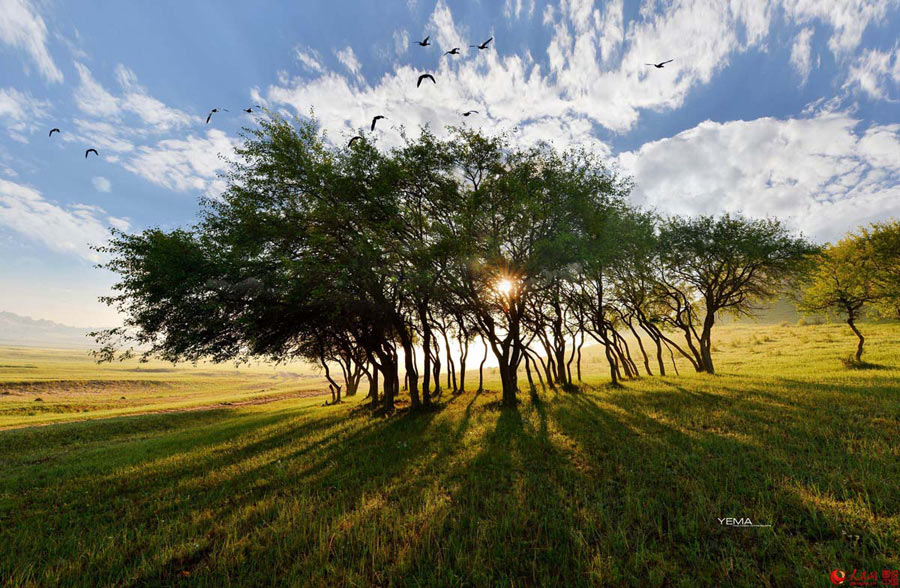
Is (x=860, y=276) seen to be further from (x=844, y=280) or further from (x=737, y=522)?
(x=737, y=522)

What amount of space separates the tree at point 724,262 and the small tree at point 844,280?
176cm

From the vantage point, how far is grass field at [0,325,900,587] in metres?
4.71

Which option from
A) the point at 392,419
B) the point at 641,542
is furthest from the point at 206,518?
the point at 392,419

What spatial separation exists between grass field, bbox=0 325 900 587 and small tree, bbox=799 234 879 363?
15863 millimetres

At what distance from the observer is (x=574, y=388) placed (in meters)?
25.5

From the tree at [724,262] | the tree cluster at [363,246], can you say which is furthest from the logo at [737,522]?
the tree at [724,262]

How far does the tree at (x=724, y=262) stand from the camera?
2502cm

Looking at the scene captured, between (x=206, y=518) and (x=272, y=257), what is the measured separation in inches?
497

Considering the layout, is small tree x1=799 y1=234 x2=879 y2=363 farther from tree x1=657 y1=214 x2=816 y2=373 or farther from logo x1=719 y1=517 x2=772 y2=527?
logo x1=719 y1=517 x2=772 y2=527

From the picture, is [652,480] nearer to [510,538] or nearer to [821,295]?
[510,538]

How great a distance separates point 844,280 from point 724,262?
320 inches

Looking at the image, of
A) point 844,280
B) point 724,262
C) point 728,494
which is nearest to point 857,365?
point 844,280

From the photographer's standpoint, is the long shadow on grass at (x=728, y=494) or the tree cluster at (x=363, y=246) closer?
the long shadow on grass at (x=728, y=494)

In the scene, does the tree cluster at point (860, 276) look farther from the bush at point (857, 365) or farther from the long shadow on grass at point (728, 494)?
the long shadow on grass at point (728, 494)
